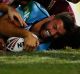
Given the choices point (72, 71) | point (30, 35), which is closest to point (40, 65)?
point (72, 71)

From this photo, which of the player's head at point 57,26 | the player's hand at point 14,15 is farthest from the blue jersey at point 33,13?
the player's head at point 57,26

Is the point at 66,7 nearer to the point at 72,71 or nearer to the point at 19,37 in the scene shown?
the point at 19,37

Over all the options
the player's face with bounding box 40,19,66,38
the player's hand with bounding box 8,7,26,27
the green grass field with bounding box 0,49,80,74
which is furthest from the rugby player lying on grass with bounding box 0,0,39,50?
the green grass field with bounding box 0,49,80,74

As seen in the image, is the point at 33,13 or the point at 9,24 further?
the point at 33,13

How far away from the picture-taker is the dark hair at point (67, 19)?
838 centimetres

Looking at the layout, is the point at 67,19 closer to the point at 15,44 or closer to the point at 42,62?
the point at 15,44

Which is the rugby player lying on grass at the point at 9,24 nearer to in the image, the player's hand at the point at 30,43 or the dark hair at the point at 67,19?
the player's hand at the point at 30,43

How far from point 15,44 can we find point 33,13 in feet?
2.93

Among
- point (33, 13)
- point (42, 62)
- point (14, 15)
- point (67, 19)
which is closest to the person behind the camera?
point (42, 62)

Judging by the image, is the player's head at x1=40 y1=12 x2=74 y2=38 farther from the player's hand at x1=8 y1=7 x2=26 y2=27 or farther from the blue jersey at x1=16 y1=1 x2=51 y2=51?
the player's hand at x1=8 y1=7 x2=26 y2=27

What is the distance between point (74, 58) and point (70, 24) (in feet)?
5.02

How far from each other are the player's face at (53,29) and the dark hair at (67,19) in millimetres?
145

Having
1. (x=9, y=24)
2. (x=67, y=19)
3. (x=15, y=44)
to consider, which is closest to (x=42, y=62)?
(x=15, y=44)

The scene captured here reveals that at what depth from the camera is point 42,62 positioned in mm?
6516
